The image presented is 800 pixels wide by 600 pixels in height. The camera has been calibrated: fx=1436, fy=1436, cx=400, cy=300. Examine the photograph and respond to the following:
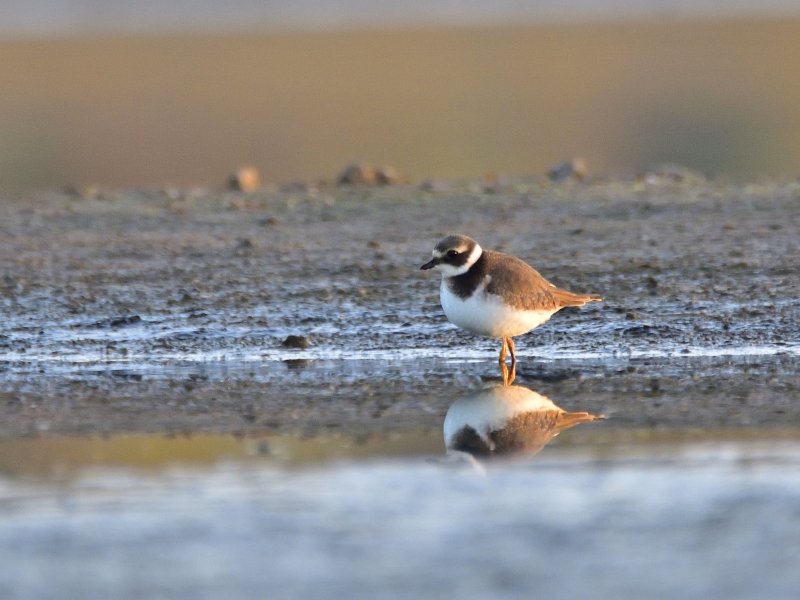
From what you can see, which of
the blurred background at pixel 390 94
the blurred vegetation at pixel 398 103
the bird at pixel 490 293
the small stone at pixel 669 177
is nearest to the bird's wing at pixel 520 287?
the bird at pixel 490 293

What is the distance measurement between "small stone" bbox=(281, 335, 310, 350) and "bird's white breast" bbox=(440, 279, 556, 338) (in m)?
1.14

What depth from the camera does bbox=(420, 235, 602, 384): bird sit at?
8508 mm

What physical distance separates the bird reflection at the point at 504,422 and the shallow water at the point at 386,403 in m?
0.03

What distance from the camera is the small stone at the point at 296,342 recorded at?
9388mm

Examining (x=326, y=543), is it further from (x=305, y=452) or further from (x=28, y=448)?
(x=28, y=448)

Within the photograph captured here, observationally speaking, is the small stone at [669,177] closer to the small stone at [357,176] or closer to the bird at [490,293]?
the small stone at [357,176]

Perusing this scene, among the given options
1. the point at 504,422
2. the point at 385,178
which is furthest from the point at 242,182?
the point at 504,422

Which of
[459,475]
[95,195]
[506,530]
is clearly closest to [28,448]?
[459,475]

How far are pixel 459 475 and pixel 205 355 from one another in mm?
3486

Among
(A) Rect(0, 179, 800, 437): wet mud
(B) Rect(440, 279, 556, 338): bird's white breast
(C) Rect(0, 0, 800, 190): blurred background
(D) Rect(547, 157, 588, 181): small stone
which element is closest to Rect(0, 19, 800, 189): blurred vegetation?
(C) Rect(0, 0, 800, 190): blurred background

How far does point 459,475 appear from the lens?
20.2 feet

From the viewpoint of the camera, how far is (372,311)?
1008cm

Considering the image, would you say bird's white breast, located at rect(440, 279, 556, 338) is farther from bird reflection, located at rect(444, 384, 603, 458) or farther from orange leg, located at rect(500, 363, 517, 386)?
bird reflection, located at rect(444, 384, 603, 458)

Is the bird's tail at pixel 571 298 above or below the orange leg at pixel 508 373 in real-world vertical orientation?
above
